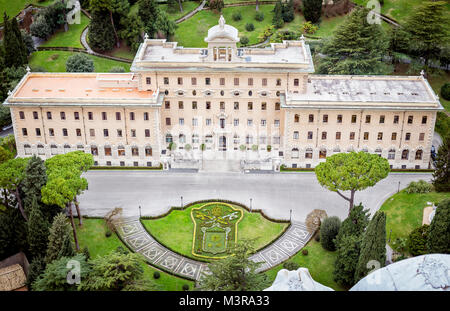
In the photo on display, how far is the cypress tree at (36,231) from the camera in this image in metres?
62.8

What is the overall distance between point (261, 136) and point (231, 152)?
5.31 metres

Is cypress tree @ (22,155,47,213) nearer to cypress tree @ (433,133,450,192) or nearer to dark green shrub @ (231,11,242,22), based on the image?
cypress tree @ (433,133,450,192)

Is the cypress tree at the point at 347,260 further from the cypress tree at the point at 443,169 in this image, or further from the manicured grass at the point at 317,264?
the cypress tree at the point at 443,169

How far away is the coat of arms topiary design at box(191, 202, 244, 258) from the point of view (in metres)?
68.0

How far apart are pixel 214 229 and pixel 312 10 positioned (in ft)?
215

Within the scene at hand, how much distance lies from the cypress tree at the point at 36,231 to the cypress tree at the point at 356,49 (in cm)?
5593

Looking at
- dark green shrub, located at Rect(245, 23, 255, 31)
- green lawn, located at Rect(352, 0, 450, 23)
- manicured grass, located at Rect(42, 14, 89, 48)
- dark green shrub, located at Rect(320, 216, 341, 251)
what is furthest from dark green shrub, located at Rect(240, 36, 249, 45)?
dark green shrub, located at Rect(320, 216, 341, 251)

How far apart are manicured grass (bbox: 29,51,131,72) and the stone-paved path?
46.8m

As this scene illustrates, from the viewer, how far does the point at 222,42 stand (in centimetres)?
8131

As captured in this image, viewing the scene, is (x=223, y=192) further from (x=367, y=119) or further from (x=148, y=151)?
(x=367, y=119)

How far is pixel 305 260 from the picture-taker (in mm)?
66438

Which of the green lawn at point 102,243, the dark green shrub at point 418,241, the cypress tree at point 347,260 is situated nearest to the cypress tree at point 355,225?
the cypress tree at point 347,260

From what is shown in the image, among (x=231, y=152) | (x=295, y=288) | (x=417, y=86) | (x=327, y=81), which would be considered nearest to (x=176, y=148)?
(x=231, y=152)

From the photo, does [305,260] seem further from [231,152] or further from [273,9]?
[273,9]
